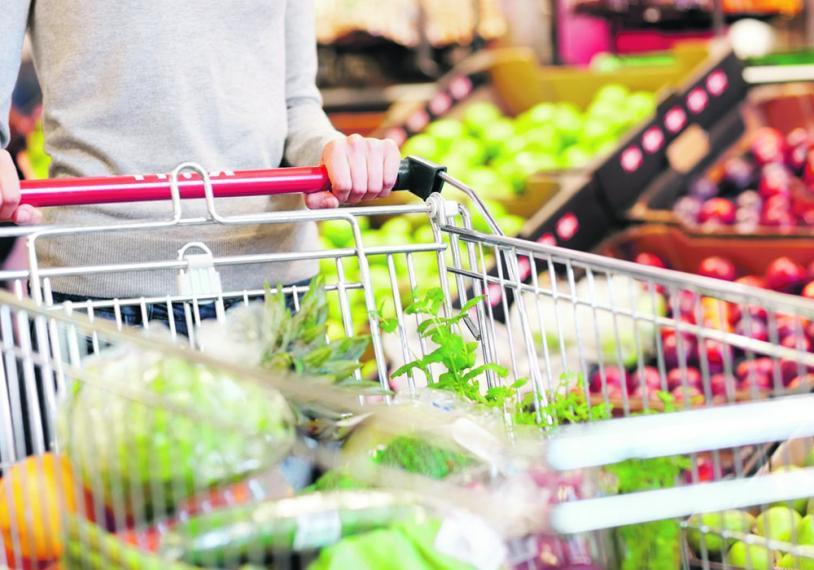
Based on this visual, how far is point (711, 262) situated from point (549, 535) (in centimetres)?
271

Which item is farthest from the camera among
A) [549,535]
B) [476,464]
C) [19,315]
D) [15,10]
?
[15,10]

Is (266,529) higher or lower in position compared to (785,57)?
lower

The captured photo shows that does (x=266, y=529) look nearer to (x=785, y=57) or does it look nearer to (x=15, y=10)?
(x=15, y=10)

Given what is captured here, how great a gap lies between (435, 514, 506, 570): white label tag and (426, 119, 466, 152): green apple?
3505mm

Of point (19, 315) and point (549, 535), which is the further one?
point (19, 315)

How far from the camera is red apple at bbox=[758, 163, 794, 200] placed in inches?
148

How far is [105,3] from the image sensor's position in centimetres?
158

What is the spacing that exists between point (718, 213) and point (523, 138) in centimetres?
91

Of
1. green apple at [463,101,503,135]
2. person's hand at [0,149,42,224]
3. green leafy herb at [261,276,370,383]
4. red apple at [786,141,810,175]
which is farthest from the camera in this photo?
green apple at [463,101,503,135]

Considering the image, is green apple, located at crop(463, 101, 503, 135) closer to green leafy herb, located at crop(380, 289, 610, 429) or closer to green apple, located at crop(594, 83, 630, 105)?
green apple, located at crop(594, 83, 630, 105)

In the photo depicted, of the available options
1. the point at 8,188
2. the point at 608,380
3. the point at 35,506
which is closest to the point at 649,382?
the point at 608,380

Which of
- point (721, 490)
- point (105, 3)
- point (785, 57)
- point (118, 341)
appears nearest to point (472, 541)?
point (721, 490)

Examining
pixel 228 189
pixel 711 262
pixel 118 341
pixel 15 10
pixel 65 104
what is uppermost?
pixel 15 10

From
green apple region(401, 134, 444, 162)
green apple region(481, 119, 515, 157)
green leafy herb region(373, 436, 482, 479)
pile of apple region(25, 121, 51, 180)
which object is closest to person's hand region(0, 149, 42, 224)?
green leafy herb region(373, 436, 482, 479)
